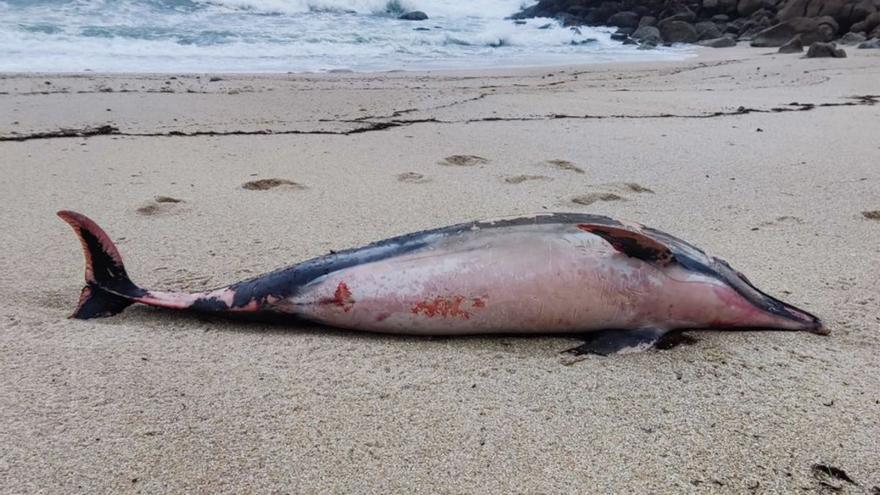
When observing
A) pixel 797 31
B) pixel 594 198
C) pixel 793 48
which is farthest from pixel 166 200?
pixel 797 31

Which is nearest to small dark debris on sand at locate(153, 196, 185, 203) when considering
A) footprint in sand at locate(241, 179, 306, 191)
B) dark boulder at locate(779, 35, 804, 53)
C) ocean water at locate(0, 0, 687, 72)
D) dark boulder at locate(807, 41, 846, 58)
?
footprint in sand at locate(241, 179, 306, 191)

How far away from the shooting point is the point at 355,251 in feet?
7.32

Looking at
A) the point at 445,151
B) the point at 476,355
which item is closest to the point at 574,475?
the point at 476,355

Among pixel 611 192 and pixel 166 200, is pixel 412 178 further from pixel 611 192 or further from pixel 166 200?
pixel 166 200

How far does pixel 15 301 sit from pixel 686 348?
7.34 ft

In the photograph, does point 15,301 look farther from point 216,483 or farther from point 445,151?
point 445,151

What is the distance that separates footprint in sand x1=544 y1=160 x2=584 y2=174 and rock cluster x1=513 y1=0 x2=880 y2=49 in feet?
40.6

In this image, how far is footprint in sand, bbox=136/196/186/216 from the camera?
133 inches

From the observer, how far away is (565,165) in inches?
169

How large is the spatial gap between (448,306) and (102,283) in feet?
3.82

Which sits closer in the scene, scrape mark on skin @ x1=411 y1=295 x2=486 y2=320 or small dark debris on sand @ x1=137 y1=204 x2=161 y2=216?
scrape mark on skin @ x1=411 y1=295 x2=486 y2=320

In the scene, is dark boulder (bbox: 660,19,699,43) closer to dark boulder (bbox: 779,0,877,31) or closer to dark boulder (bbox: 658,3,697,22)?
dark boulder (bbox: 658,3,697,22)

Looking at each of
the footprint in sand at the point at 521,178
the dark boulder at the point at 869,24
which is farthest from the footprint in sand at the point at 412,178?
the dark boulder at the point at 869,24

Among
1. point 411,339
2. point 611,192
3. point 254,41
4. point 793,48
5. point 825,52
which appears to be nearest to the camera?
point 411,339
